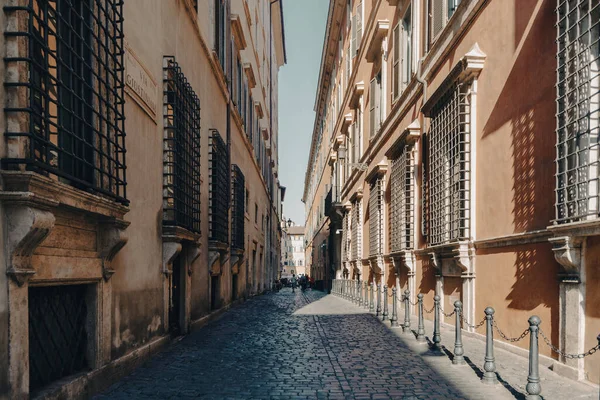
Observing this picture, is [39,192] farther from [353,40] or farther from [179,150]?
[353,40]

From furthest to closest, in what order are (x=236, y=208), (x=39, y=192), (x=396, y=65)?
(x=236, y=208)
(x=396, y=65)
(x=39, y=192)

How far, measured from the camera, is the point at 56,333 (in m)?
5.34

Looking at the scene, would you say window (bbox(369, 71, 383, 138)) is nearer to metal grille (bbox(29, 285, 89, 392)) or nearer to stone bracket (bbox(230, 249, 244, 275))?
stone bracket (bbox(230, 249, 244, 275))

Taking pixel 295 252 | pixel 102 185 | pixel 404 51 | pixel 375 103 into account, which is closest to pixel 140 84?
pixel 102 185

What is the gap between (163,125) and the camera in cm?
952

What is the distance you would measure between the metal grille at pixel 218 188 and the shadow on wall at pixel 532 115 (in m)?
7.39

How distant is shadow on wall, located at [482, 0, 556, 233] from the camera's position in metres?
7.11

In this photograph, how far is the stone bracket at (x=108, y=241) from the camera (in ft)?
20.4

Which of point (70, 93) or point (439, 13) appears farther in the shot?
point (439, 13)

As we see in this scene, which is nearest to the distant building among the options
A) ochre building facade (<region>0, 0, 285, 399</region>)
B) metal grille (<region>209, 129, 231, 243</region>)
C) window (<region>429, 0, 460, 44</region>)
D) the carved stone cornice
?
metal grille (<region>209, 129, 231, 243</region>)

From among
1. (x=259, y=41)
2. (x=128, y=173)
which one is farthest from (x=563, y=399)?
(x=259, y=41)

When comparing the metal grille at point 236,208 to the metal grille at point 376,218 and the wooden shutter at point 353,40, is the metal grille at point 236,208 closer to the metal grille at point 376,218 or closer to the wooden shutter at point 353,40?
the metal grille at point 376,218

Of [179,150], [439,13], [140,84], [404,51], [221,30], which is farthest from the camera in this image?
[221,30]

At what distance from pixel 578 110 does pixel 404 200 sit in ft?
27.0
